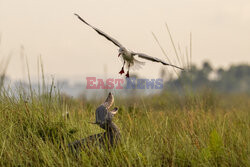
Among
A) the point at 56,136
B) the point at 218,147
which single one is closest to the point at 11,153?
the point at 56,136

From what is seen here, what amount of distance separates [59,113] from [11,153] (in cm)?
122

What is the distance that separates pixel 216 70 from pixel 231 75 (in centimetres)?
334

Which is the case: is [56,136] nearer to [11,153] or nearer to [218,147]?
[11,153]

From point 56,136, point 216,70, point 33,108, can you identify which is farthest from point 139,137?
point 216,70

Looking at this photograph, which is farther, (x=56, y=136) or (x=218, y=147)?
(x=56, y=136)

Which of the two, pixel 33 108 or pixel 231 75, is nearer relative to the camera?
pixel 33 108

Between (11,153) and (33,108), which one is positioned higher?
(33,108)

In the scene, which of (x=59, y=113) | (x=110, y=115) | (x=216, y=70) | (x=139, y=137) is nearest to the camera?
(x=110, y=115)

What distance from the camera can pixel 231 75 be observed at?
65375mm

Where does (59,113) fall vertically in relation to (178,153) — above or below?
above

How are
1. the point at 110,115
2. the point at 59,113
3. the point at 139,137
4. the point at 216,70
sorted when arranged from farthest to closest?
the point at 216,70 < the point at 59,113 < the point at 139,137 < the point at 110,115

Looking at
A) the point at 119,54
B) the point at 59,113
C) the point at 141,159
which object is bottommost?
the point at 141,159

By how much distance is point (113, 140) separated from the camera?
12.7 ft

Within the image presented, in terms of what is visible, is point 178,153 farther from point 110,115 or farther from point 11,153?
point 11,153
